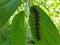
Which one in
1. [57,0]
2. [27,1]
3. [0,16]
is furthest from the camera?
[57,0]

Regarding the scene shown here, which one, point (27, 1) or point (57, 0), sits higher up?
point (57, 0)

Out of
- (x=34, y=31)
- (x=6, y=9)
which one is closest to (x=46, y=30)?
(x=34, y=31)

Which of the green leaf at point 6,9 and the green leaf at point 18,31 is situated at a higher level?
the green leaf at point 6,9

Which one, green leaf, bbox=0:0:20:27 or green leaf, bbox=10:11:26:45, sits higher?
green leaf, bbox=0:0:20:27

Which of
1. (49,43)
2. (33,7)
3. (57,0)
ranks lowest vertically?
(49,43)

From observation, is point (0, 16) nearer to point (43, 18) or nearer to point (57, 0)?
point (43, 18)

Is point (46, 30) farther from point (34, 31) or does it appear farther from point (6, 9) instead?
point (6, 9)

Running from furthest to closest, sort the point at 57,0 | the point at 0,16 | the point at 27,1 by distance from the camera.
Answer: the point at 57,0, the point at 27,1, the point at 0,16

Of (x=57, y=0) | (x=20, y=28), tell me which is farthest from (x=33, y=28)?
(x=57, y=0)
